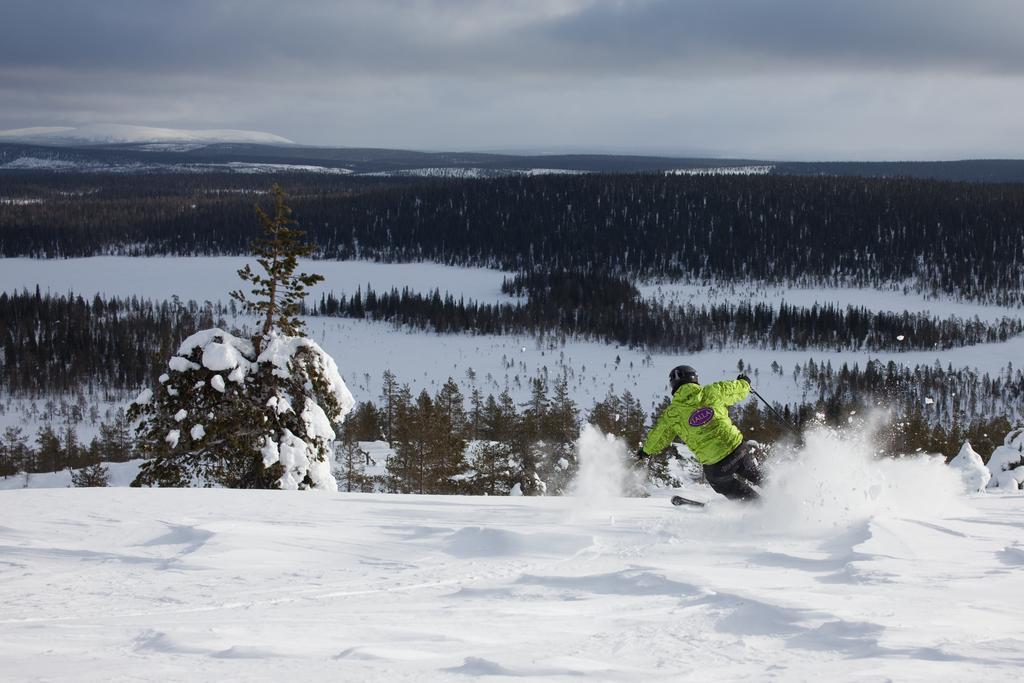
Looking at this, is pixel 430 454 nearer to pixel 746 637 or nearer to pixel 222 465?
pixel 222 465

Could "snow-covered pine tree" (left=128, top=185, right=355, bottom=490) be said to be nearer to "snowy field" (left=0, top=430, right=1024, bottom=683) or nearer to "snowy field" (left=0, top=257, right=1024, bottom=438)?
"snowy field" (left=0, top=430, right=1024, bottom=683)

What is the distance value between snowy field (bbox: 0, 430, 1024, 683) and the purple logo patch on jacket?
1031 millimetres

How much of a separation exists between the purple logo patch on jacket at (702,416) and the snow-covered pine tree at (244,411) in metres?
9.68

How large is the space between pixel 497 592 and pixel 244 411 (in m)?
12.3

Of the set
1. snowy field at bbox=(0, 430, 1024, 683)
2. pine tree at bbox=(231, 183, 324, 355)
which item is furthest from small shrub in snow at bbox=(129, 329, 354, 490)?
snowy field at bbox=(0, 430, 1024, 683)

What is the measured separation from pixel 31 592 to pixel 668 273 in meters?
189

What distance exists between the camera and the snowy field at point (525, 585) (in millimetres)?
4984

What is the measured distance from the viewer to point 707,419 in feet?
31.7

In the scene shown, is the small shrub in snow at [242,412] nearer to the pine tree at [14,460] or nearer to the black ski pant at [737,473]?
the black ski pant at [737,473]

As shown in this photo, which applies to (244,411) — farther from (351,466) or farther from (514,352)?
(514,352)

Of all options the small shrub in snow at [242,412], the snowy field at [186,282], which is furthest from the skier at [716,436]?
the snowy field at [186,282]

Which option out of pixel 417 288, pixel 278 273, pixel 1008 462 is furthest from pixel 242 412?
pixel 417 288

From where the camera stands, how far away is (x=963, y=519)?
8.98m

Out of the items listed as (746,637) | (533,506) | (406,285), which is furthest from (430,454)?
(406,285)
